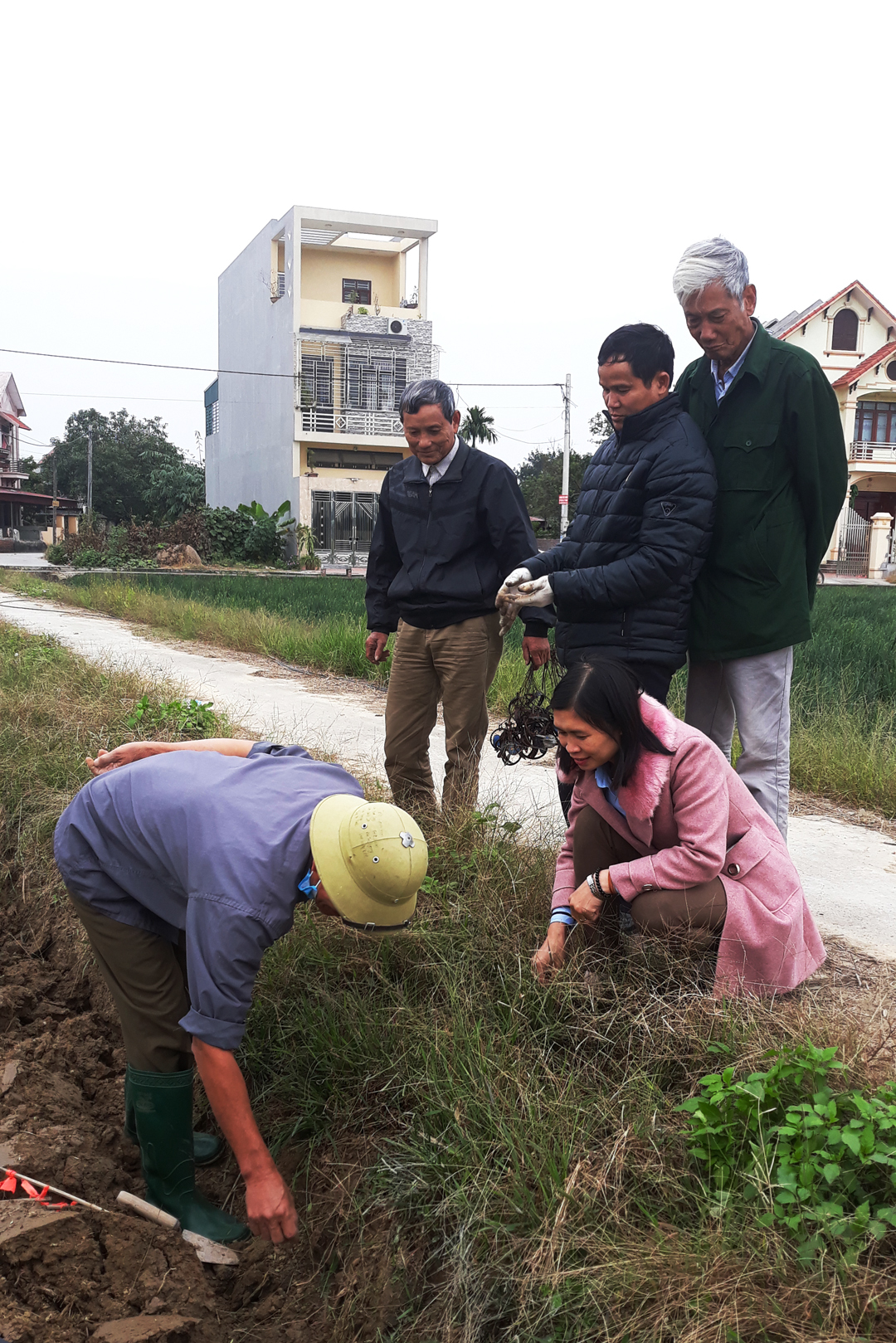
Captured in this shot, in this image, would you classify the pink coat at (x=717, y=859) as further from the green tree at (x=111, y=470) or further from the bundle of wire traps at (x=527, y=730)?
the green tree at (x=111, y=470)

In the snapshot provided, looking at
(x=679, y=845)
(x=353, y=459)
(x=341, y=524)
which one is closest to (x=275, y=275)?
(x=353, y=459)

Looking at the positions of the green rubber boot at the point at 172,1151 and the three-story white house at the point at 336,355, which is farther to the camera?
the three-story white house at the point at 336,355

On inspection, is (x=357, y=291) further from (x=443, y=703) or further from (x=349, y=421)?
(x=443, y=703)

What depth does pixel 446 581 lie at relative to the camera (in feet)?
12.9

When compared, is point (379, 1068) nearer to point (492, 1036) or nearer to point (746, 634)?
point (492, 1036)

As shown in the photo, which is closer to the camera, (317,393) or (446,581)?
(446,581)

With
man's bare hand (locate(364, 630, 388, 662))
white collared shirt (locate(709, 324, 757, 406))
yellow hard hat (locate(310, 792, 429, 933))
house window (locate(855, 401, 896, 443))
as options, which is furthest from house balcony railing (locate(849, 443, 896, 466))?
yellow hard hat (locate(310, 792, 429, 933))

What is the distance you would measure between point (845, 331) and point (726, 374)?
33.2 metres

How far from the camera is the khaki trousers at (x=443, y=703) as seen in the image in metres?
3.95

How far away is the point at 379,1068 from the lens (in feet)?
8.86

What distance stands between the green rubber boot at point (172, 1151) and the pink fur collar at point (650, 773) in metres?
1.29

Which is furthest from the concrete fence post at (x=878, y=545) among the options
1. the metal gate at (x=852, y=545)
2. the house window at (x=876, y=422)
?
the house window at (x=876, y=422)

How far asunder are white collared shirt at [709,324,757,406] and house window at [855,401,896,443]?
32.5m

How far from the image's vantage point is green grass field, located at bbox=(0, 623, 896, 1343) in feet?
6.04
